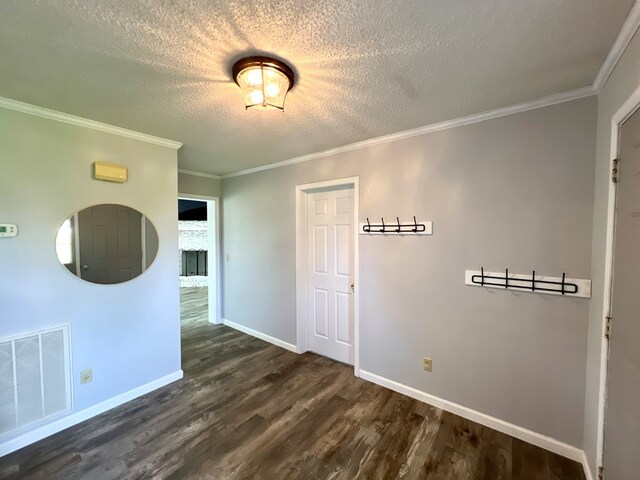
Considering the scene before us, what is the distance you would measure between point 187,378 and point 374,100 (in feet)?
10.3

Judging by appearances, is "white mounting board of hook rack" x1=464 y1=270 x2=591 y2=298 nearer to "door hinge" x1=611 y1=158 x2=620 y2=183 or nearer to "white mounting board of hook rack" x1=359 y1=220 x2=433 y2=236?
"white mounting board of hook rack" x1=359 y1=220 x2=433 y2=236

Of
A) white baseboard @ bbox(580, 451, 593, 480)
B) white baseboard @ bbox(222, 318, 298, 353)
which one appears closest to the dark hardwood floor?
white baseboard @ bbox(580, 451, 593, 480)

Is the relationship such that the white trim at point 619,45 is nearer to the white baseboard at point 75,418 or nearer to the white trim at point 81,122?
the white trim at point 81,122

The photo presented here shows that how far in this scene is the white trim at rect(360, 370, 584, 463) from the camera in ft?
6.02

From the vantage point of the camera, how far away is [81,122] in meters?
2.15

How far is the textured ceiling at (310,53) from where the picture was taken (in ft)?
3.61

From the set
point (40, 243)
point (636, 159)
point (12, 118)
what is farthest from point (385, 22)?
point (40, 243)

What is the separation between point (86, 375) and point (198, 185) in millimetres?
2681

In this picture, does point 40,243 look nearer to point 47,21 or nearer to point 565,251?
point 47,21

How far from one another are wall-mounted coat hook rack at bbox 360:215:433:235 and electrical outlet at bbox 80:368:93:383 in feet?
8.70

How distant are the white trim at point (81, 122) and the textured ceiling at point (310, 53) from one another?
0.09m

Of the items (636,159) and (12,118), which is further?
(12,118)

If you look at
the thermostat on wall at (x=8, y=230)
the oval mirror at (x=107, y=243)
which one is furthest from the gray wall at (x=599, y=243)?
the thermostat on wall at (x=8, y=230)

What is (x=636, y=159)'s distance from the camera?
3.91 feet
